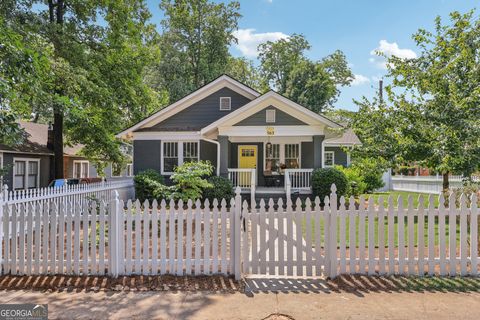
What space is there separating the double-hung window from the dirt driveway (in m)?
11.8

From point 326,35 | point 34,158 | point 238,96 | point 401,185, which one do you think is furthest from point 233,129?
point 401,185

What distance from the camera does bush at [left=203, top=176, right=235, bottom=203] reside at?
13500 mm

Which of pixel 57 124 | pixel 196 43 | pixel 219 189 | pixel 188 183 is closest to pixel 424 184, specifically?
pixel 219 189

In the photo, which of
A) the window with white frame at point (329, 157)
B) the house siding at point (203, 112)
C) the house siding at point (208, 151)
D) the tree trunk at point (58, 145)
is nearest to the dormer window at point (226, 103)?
the house siding at point (203, 112)

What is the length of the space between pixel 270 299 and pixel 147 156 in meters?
13.6

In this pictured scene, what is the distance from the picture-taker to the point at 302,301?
14.2 feet

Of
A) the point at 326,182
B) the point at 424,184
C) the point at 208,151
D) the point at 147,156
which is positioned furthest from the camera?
the point at 424,184

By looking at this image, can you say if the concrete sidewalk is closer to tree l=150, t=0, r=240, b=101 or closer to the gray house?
the gray house

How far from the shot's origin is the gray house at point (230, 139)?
14.3 m

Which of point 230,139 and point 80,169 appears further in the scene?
point 80,169

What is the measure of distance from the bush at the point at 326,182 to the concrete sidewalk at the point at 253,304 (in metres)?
9.00

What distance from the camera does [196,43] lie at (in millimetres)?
35312

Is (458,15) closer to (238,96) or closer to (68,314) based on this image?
(68,314)

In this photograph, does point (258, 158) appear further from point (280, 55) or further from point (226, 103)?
point (280, 55)
